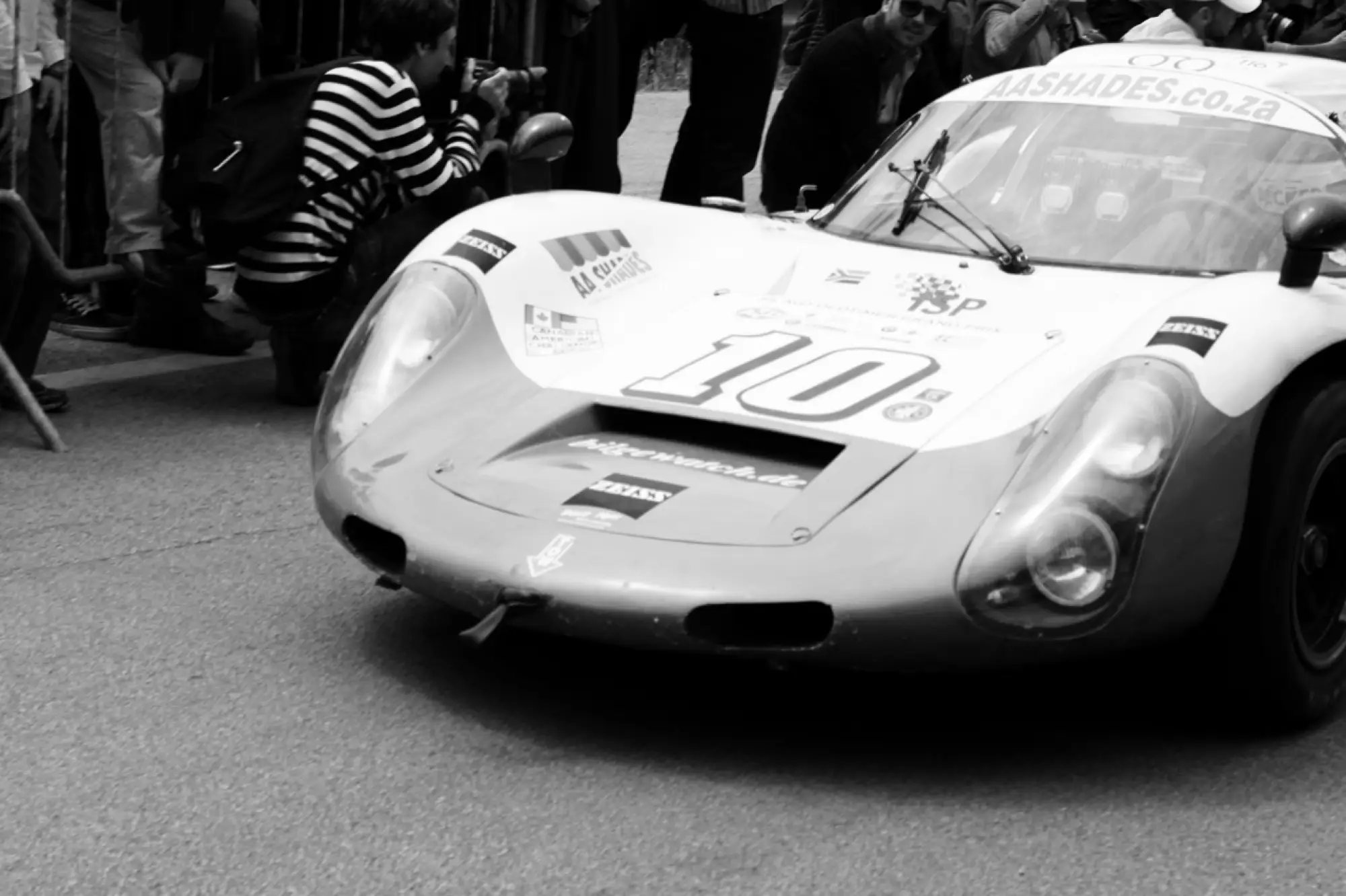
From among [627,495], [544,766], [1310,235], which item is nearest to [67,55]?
[627,495]

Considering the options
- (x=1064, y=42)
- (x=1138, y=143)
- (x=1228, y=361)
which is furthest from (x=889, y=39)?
(x=1228, y=361)

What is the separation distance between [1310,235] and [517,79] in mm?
3667

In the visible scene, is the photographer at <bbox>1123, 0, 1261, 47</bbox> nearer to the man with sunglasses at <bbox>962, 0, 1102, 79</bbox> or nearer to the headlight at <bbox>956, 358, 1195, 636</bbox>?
the man with sunglasses at <bbox>962, 0, 1102, 79</bbox>

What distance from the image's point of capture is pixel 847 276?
450 cm

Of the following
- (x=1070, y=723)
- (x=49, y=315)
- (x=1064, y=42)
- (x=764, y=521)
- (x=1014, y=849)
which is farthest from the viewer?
A: (x=1064, y=42)

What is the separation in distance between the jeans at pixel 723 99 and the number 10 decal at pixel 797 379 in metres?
4.28

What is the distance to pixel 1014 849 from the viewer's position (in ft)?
10.7

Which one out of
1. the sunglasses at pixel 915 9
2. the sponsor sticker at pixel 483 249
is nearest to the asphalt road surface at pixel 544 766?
the sponsor sticker at pixel 483 249

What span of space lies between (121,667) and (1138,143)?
2.48 metres

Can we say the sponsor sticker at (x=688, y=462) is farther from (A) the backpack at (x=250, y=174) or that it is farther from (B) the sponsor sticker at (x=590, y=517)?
(A) the backpack at (x=250, y=174)

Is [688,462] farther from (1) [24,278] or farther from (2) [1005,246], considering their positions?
(1) [24,278]

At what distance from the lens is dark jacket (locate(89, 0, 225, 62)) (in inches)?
258

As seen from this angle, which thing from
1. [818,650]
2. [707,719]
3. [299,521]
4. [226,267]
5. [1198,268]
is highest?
[1198,268]

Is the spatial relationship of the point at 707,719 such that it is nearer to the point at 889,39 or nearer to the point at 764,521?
the point at 764,521
